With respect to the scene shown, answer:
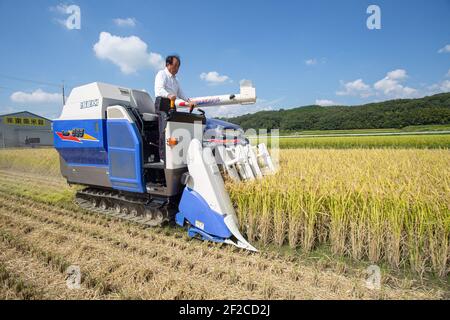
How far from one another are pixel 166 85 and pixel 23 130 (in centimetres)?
4284

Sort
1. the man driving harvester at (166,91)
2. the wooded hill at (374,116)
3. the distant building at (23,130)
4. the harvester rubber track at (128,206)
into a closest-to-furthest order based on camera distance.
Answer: the man driving harvester at (166,91) → the harvester rubber track at (128,206) → the wooded hill at (374,116) → the distant building at (23,130)

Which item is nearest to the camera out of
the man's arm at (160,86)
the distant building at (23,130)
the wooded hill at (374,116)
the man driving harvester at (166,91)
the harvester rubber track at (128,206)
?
the man driving harvester at (166,91)

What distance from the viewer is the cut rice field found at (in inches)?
93.6

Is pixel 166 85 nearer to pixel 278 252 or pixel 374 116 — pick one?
pixel 278 252

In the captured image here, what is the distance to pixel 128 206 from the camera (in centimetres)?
444

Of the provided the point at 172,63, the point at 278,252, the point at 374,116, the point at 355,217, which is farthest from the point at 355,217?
the point at 374,116

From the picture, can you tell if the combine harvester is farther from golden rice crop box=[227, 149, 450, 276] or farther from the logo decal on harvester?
golden rice crop box=[227, 149, 450, 276]

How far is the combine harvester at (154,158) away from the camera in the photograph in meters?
3.36

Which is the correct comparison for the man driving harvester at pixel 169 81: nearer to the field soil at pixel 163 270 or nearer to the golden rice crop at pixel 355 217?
the golden rice crop at pixel 355 217

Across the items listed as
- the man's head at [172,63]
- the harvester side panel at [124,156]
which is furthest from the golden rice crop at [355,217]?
the man's head at [172,63]
